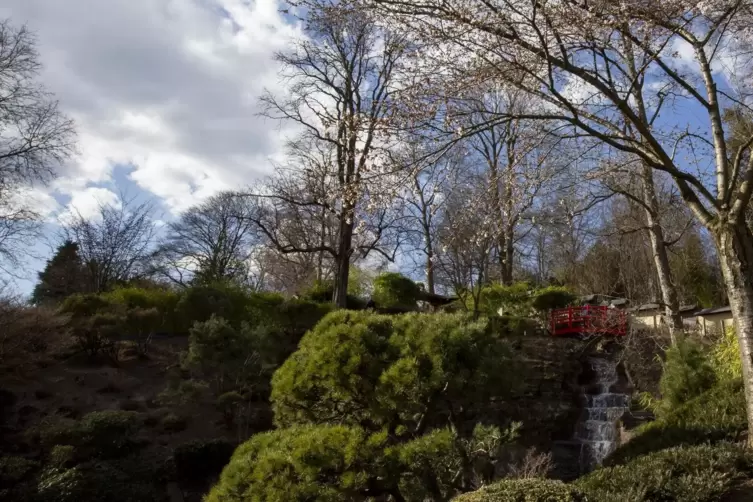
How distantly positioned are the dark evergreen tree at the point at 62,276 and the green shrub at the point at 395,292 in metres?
11.7

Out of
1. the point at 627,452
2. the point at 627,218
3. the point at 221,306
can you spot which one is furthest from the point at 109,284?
the point at 627,452

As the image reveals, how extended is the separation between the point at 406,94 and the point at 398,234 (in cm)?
1297

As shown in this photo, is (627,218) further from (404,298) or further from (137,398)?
(137,398)

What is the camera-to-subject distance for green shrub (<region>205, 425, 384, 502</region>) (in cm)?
505

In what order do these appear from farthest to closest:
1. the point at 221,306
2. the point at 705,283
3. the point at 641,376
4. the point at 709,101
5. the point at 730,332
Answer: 1. the point at 705,283
2. the point at 221,306
3. the point at 641,376
4. the point at 730,332
5. the point at 709,101

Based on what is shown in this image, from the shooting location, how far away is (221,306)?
Answer: 1491 centimetres

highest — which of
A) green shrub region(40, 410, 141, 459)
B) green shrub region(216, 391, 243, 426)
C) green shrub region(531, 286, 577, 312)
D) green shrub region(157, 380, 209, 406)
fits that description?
green shrub region(531, 286, 577, 312)

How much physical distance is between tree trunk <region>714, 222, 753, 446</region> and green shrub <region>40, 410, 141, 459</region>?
918 cm

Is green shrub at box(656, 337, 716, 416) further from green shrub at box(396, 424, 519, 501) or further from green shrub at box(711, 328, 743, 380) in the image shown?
green shrub at box(396, 424, 519, 501)

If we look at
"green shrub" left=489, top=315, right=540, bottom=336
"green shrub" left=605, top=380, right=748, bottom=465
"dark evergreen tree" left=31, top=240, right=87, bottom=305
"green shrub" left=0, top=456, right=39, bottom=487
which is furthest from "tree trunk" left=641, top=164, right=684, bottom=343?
"dark evergreen tree" left=31, top=240, right=87, bottom=305

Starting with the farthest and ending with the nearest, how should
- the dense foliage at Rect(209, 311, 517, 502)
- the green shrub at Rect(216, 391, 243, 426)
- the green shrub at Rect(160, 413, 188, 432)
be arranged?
the green shrub at Rect(160, 413, 188, 432)
the green shrub at Rect(216, 391, 243, 426)
the dense foliage at Rect(209, 311, 517, 502)

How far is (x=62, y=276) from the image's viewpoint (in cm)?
2350

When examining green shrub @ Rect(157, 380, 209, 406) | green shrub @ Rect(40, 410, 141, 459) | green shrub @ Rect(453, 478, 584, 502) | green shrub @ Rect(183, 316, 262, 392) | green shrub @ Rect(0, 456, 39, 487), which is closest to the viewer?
green shrub @ Rect(453, 478, 584, 502)

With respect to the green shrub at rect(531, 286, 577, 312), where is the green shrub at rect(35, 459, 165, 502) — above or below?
below
